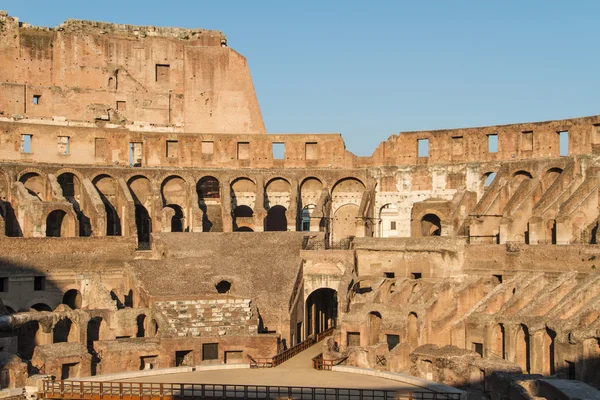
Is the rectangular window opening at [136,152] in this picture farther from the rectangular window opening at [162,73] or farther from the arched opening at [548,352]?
the arched opening at [548,352]

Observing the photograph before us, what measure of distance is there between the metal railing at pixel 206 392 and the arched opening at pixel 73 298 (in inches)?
488

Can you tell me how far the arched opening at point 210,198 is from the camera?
1773 inches

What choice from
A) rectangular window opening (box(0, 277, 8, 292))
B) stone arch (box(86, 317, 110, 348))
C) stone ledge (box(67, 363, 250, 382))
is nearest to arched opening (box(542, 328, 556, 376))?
stone ledge (box(67, 363, 250, 382))

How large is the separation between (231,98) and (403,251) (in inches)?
584

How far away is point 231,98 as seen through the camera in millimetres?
48938

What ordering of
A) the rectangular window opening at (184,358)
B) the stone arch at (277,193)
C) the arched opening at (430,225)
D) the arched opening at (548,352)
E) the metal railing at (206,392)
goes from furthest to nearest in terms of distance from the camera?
the stone arch at (277,193), the arched opening at (430,225), the rectangular window opening at (184,358), the arched opening at (548,352), the metal railing at (206,392)

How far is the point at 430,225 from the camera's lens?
147ft

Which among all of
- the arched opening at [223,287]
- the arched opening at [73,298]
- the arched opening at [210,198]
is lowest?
the arched opening at [73,298]

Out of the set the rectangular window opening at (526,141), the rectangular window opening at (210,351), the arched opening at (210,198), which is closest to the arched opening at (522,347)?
the rectangular window opening at (210,351)

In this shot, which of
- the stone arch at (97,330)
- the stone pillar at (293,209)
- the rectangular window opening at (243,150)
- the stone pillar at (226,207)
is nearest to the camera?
the stone arch at (97,330)

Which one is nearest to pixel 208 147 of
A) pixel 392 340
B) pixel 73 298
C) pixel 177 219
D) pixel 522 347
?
pixel 177 219

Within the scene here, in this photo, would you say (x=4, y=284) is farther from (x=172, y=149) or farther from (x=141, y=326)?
(x=172, y=149)

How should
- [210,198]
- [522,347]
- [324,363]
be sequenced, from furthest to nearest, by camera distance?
[210,198]
[324,363]
[522,347]

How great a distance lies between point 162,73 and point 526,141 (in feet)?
66.5
